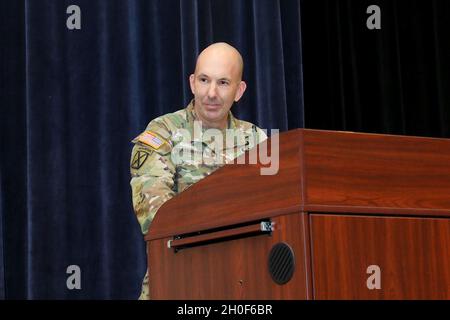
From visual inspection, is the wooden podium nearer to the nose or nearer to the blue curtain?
the nose

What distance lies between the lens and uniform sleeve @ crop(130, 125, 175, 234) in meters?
2.23

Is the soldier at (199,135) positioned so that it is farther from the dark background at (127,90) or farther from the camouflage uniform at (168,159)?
the dark background at (127,90)

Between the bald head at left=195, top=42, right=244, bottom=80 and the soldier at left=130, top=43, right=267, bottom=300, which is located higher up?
the bald head at left=195, top=42, right=244, bottom=80

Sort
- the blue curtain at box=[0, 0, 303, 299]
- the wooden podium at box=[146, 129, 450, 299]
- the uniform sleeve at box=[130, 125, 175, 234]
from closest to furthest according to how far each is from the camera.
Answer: the wooden podium at box=[146, 129, 450, 299], the uniform sleeve at box=[130, 125, 175, 234], the blue curtain at box=[0, 0, 303, 299]

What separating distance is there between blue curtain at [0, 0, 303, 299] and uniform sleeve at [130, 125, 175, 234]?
0.87m

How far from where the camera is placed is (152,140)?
8.09 ft

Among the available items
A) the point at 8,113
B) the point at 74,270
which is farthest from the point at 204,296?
the point at 8,113

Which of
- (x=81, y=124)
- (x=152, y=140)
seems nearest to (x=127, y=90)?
(x=81, y=124)

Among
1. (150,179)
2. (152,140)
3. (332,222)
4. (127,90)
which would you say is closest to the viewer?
(332,222)

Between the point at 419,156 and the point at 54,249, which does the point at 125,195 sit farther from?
the point at 419,156

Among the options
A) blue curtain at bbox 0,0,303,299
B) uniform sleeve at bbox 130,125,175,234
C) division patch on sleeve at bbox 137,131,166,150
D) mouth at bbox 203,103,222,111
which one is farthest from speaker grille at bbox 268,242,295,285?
blue curtain at bbox 0,0,303,299

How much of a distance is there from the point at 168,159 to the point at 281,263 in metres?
0.97

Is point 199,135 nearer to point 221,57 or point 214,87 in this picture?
point 214,87

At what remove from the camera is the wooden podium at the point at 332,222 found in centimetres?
152
